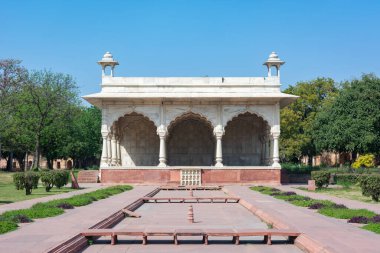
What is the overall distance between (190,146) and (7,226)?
25.2 m

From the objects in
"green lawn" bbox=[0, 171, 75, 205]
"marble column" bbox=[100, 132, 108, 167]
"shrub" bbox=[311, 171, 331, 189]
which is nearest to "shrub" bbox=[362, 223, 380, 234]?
"green lawn" bbox=[0, 171, 75, 205]

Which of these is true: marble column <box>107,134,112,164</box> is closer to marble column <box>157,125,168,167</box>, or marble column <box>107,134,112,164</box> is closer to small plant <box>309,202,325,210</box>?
marble column <box>157,125,168,167</box>

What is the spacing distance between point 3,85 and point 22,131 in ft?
14.6

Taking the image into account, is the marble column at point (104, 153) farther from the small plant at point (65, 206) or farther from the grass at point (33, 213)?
the small plant at point (65, 206)

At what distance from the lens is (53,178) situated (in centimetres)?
2353

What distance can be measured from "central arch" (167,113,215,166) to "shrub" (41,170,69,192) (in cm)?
1033

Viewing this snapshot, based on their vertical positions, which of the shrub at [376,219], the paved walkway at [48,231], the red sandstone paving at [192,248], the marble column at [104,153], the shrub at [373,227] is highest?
the marble column at [104,153]

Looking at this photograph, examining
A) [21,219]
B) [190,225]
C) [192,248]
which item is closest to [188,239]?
[192,248]

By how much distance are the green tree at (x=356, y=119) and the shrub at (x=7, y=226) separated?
109 ft

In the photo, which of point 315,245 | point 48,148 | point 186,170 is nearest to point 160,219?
point 315,245

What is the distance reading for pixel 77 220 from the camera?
11.1m

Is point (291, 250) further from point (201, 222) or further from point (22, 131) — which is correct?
point (22, 131)

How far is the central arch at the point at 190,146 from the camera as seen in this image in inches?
1357

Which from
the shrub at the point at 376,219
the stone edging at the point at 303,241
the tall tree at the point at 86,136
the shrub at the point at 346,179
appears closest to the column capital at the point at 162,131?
the shrub at the point at 346,179
